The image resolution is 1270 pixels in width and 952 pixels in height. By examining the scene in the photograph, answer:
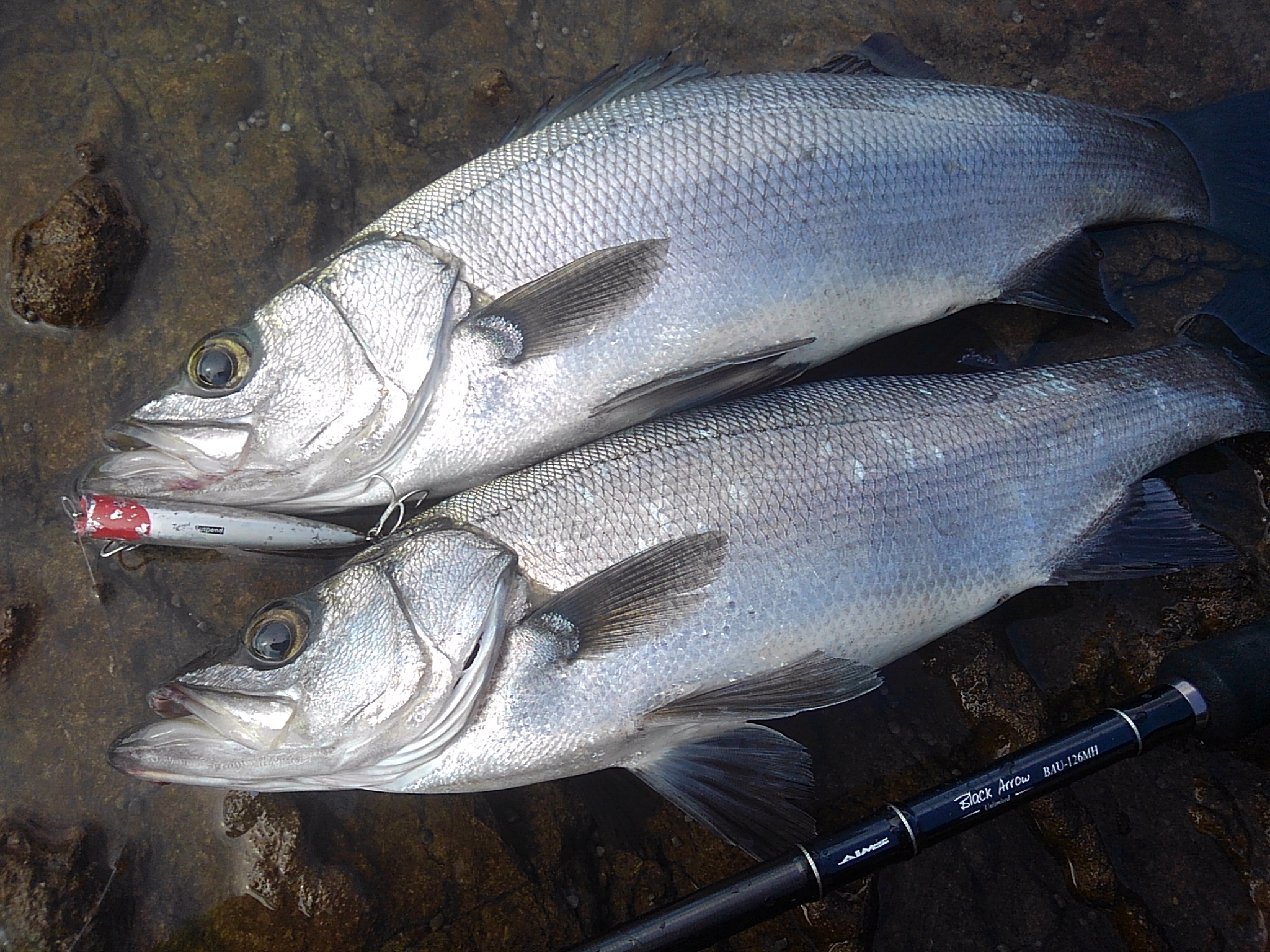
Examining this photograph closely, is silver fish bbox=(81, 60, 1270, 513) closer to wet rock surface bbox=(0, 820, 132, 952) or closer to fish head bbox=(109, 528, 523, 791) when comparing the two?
fish head bbox=(109, 528, 523, 791)

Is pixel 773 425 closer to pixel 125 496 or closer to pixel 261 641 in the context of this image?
pixel 261 641

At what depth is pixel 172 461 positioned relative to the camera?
6.70 ft

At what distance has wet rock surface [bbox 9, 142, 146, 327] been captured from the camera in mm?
2322

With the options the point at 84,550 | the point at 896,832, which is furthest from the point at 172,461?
the point at 896,832

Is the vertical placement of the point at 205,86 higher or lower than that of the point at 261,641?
higher

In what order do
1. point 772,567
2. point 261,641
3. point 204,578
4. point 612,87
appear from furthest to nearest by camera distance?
point 612,87, point 204,578, point 772,567, point 261,641

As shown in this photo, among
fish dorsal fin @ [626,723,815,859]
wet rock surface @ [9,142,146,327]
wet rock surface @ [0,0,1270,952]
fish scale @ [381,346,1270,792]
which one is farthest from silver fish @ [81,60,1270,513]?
fish dorsal fin @ [626,723,815,859]

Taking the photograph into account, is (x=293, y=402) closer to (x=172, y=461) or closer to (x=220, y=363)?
(x=220, y=363)

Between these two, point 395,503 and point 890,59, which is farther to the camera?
point 890,59

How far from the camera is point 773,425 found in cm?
212

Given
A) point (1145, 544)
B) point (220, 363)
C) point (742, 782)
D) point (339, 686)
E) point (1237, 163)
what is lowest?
point (742, 782)

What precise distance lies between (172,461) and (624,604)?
3.98ft

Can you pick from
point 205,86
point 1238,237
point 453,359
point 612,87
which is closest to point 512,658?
point 453,359

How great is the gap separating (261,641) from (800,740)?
1453 mm
